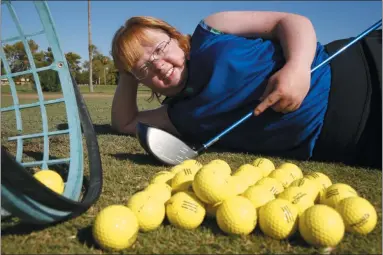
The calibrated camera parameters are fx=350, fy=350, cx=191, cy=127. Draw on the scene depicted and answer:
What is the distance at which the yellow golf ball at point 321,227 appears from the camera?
1.63 metres

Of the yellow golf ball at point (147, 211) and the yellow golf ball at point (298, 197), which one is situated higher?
the yellow golf ball at point (147, 211)

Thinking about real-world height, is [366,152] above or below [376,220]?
below

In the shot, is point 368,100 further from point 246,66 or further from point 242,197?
point 242,197

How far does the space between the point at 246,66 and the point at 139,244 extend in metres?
1.85

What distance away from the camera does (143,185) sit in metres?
2.54

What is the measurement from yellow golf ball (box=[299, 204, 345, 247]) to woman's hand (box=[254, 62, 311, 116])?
1.19 meters

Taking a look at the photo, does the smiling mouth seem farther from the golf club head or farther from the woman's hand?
the woman's hand

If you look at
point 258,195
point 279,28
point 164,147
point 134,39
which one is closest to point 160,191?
point 258,195

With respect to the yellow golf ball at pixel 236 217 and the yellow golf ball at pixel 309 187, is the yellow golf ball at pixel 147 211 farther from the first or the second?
the yellow golf ball at pixel 309 187

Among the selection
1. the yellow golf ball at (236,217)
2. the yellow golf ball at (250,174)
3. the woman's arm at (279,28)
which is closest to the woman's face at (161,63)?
the woman's arm at (279,28)

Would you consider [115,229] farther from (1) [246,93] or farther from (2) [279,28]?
(2) [279,28]

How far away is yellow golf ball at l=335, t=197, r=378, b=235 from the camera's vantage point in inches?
69.6

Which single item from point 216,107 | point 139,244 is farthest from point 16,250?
point 216,107

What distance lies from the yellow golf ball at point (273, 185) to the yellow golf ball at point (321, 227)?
398 mm
